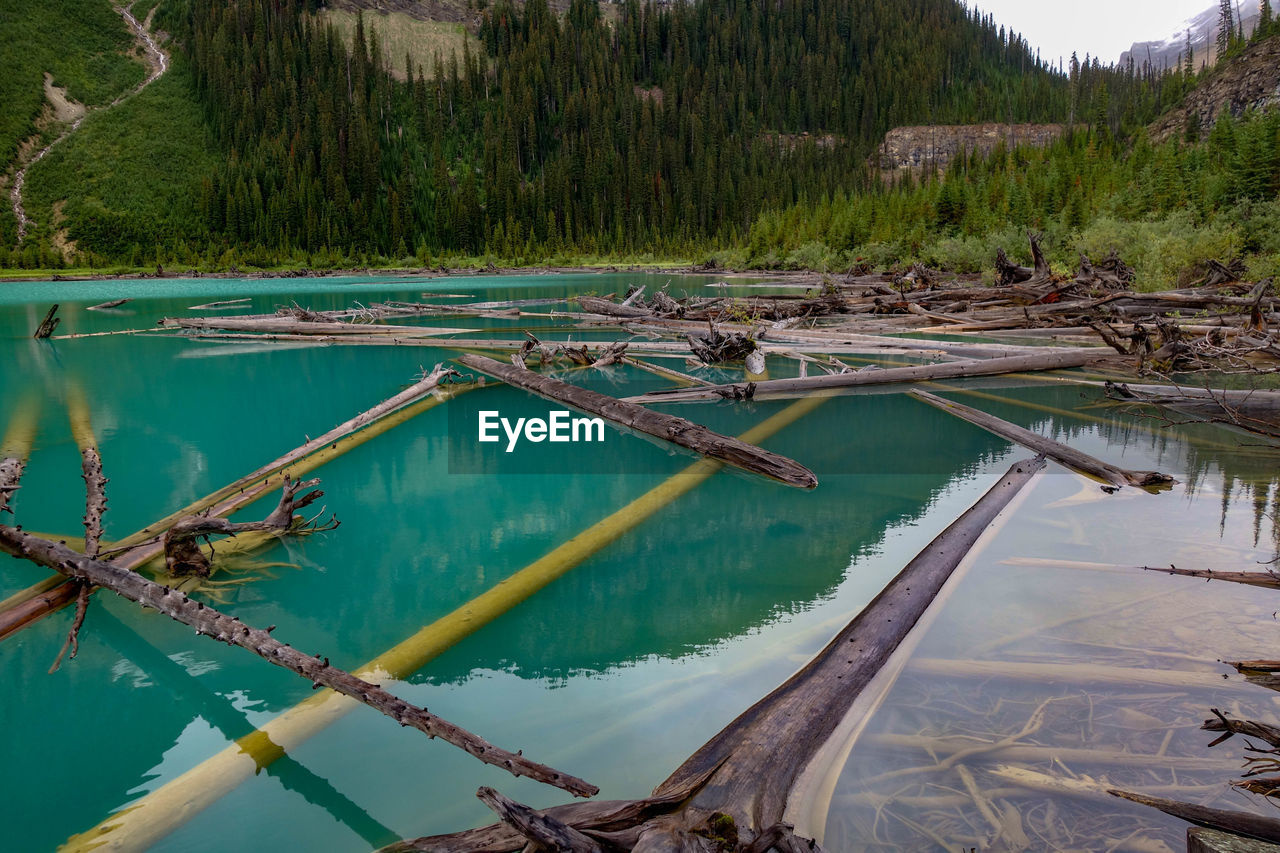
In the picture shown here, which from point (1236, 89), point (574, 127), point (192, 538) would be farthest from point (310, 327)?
point (574, 127)

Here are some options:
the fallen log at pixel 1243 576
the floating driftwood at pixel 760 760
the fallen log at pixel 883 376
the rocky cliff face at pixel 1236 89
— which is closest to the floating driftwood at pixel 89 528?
the floating driftwood at pixel 760 760

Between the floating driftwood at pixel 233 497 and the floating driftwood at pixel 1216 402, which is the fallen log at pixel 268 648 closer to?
the floating driftwood at pixel 233 497

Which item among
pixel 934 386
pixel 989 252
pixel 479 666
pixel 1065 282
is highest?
pixel 989 252

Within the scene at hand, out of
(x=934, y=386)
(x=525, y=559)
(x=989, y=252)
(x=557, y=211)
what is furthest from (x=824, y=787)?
(x=557, y=211)

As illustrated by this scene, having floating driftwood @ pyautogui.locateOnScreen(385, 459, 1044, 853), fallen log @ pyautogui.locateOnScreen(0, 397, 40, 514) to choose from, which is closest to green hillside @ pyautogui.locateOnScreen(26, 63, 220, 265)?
fallen log @ pyautogui.locateOnScreen(0, 397, 40, 514)

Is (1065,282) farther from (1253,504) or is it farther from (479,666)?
(479,666)

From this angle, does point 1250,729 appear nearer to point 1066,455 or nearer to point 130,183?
point 1066,455

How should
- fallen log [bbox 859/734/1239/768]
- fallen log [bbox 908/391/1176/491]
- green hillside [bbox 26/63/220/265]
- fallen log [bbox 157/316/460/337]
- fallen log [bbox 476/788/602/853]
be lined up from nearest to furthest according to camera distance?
1. fallen log [bbox 476/788/602/853]
2. fallen log [bbox 859/734/1239/768]
3. fallen log [bbox 908/391/1176/491]
4. fallen log [bbox 157/316/460/337]
5. green hillside [bbox 26/63/220/265]

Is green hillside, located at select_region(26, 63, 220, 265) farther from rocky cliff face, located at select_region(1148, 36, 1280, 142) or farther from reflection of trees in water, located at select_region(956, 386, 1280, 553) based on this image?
rocky cliff face, located at select_region(1148, 36, 1280, 142)
